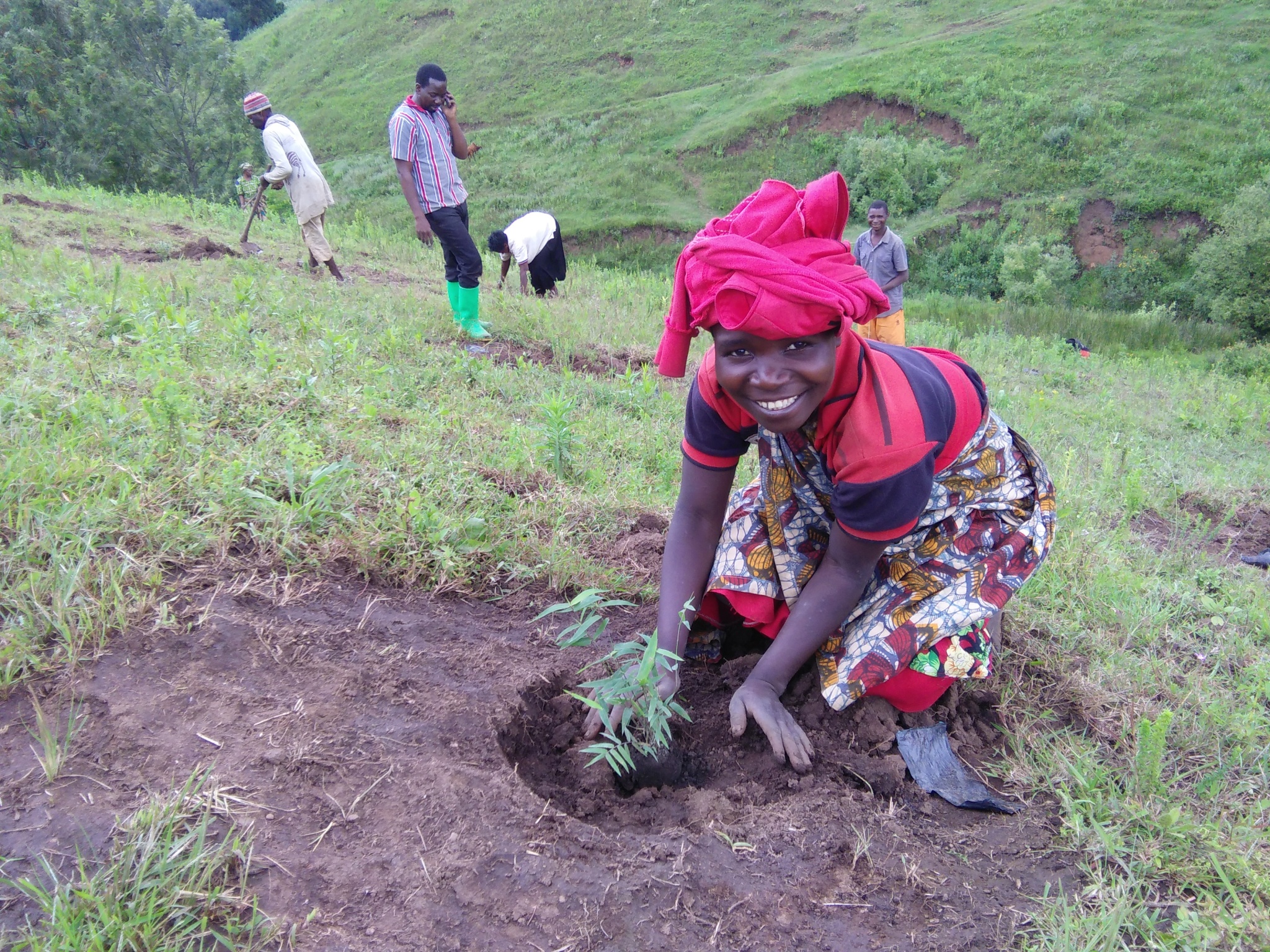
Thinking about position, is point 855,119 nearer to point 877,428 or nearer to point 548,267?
point 548,267

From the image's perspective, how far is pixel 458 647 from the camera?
2.17m

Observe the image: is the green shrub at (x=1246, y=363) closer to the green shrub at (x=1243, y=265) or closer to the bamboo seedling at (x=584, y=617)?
the green shrub at (x=1243, y=265)

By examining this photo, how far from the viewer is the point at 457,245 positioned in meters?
5.57

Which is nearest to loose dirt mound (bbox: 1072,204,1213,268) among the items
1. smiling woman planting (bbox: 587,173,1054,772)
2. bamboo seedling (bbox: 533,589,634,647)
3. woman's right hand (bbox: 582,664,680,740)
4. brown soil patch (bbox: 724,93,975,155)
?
brown soil patch (bbox: 724,93,975,155)

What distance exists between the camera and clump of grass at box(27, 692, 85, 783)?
59.1 inches

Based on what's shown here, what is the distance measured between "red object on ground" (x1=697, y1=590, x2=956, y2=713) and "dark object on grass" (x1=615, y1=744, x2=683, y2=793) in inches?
15.3

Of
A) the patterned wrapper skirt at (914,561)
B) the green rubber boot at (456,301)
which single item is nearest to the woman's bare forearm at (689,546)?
the patterned wrapper skirt at (914,561)

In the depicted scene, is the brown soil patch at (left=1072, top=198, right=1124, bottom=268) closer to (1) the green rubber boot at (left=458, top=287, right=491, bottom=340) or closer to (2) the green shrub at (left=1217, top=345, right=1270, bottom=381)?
(2) the green shrub at (left=1217, top=345, right=1270, bottom=381)

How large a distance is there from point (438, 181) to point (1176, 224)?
69.0 ft

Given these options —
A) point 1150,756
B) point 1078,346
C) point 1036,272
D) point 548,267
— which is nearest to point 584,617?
point 1150,756

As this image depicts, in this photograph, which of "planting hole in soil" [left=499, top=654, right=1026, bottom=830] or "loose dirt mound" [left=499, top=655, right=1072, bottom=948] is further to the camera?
"planting hole in soil" [left=499, top=654, right=1026, bottom=830]

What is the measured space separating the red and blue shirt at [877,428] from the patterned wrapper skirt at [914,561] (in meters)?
0.13

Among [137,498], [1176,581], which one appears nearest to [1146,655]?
[1176,581]

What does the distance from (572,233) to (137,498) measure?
19.3 m
